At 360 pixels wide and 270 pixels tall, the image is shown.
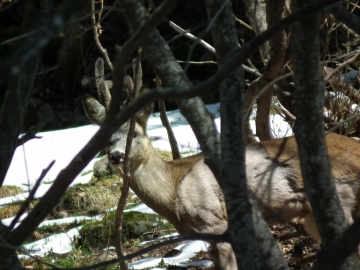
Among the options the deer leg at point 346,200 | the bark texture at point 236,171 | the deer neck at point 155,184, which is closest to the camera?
the bark texture at point 236,171

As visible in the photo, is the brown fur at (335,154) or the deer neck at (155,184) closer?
the brown fur at (335,154)

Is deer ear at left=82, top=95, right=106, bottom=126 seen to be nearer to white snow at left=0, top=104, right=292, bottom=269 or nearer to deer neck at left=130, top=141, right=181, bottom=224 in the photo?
deer neck at left=130, top=141, right=181, bottom=224

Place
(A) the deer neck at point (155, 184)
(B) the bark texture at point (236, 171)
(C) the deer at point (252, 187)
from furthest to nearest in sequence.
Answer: (A) the deer neck at point (155, 184) → (C) the deer at point (252, 187) → (B) the bark texture at point (236, 171)

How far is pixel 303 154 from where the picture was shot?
293 cm

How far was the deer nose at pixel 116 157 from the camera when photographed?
7.14 meters

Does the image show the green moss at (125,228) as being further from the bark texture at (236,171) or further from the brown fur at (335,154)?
the bark texture at (236,171)

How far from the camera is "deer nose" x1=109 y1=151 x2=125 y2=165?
714 centimetres

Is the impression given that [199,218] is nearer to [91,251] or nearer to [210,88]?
[91,251]

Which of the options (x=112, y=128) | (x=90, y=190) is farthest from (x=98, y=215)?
(x=112, y=128)

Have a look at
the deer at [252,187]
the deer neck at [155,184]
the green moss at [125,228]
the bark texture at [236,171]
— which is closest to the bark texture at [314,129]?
the bark texture at [236,171]

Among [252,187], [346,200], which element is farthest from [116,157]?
[346,200]

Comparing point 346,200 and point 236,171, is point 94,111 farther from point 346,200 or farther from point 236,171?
point 236,171

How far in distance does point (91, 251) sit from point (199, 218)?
1.44m

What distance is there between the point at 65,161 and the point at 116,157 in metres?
5.19
